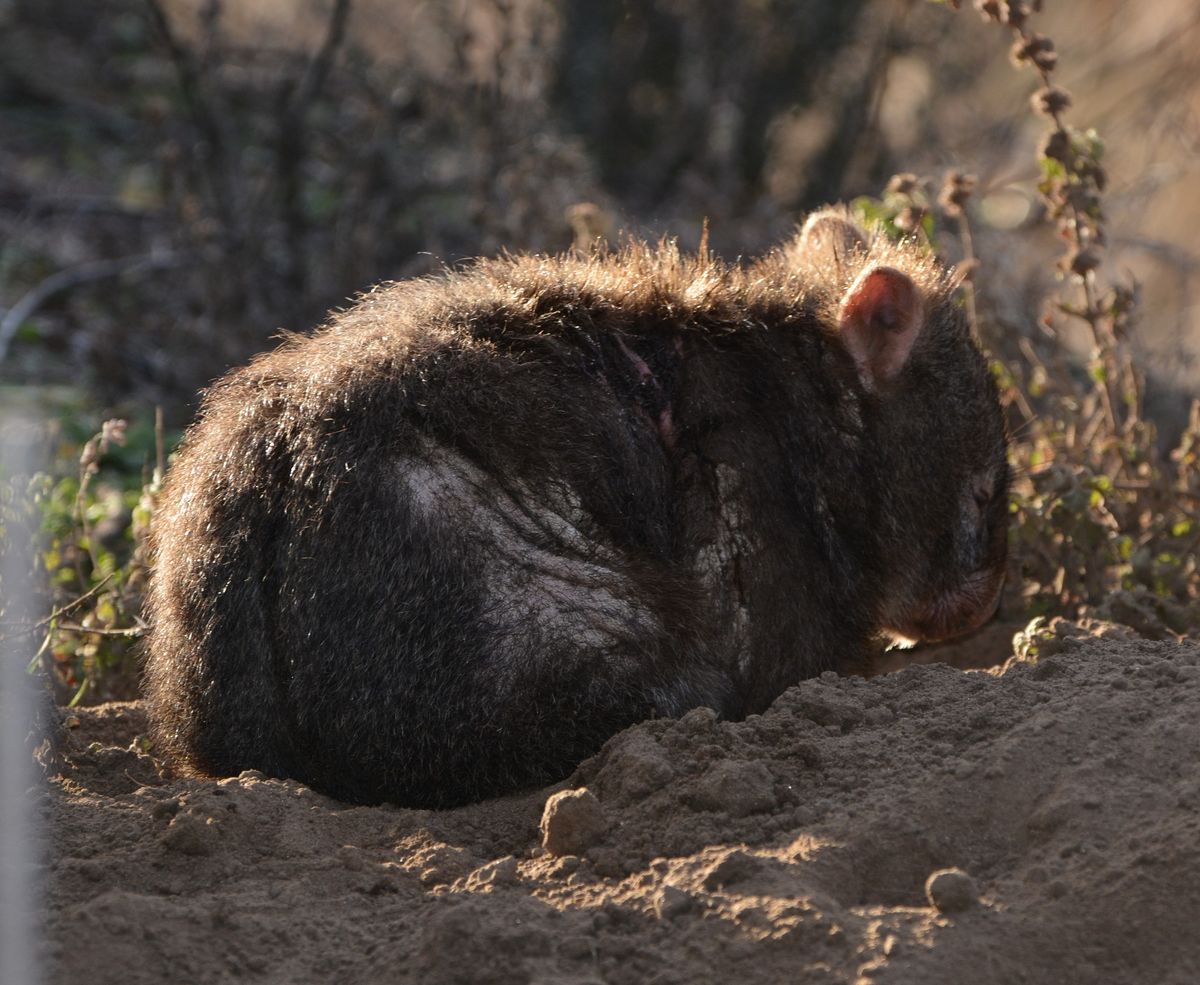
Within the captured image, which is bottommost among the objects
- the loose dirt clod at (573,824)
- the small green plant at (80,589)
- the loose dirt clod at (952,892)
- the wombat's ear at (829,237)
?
the loose dirt clod at (952,892)

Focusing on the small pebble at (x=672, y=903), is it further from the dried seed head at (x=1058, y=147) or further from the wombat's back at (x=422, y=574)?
the dried seed head at (x=1058, y=147)

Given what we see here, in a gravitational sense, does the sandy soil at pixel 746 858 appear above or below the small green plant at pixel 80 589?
below

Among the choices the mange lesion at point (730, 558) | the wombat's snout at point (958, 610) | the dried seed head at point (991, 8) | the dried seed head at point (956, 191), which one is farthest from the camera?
the dried seed head at point (956, 191)

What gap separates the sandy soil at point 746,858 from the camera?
10.0 ft

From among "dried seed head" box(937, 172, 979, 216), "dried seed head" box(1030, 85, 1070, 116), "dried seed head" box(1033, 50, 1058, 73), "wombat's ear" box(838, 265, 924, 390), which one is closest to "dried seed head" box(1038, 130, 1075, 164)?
"dried seed head" box(1030, 85, 1070, 116)

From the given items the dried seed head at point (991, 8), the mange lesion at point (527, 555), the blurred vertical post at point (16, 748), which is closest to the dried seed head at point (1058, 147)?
the dried seed head at point (991, 8)

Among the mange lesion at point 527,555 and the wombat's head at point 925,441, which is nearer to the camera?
the mange lesion at point 527,555

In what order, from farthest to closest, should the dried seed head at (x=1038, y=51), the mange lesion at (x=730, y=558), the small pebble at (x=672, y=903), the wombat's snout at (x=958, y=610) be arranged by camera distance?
the dried seed head at (x=1038, y=51), the wombat's snout at (x=958, y=610), the mange lesion at (x=730, y=558), the small pebble at (x=672, y=903)

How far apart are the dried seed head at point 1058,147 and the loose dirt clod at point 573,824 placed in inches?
123

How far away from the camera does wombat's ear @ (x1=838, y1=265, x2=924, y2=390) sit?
484cm

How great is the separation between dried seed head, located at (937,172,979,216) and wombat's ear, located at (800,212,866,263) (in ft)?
1.14

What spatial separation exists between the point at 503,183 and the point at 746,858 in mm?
5682

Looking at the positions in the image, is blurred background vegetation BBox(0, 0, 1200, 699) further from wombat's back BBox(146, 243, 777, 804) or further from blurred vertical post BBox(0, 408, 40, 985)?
wombat's back BBox(146, 243, 777, 804)

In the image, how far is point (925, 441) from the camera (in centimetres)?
507
